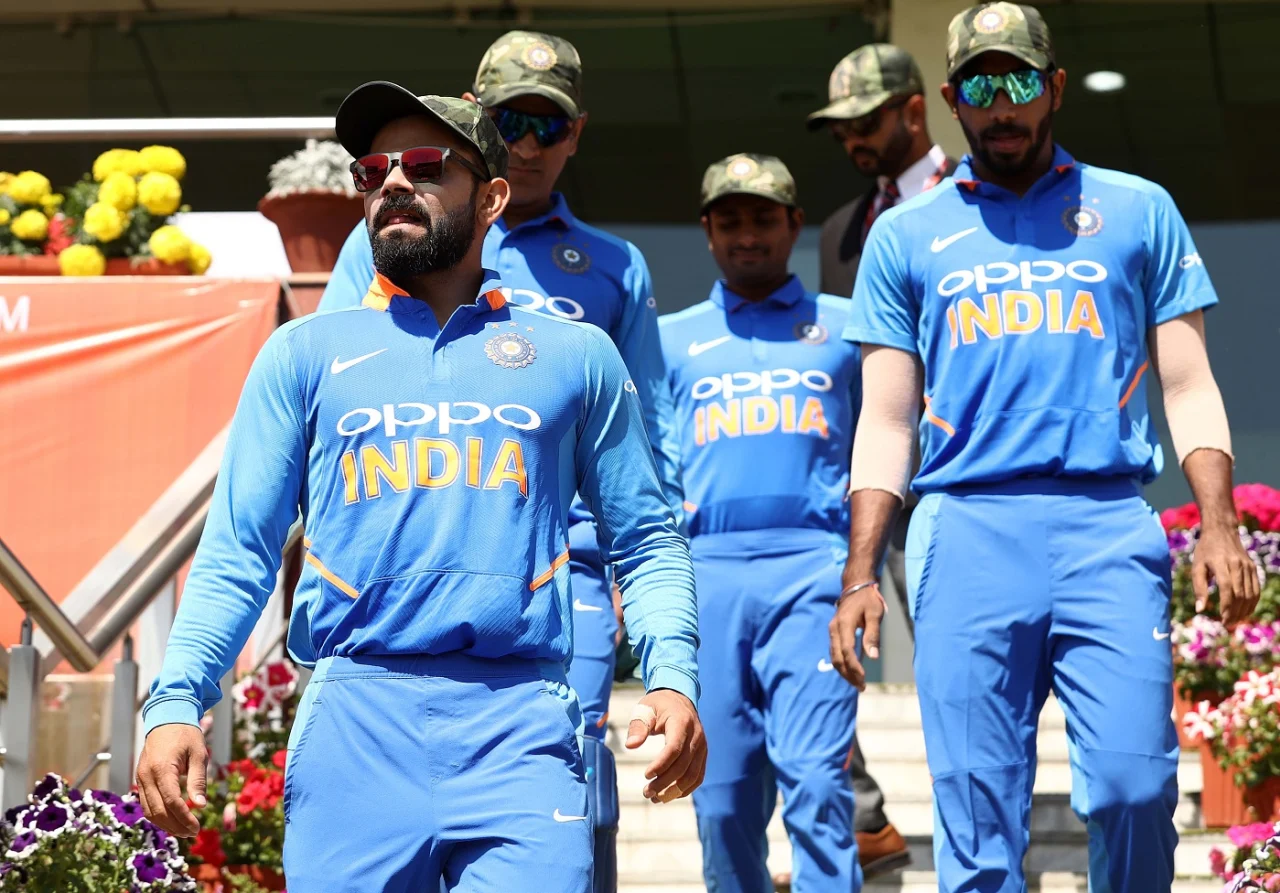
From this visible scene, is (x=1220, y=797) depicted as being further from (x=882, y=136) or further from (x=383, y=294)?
(x=383, y=294)

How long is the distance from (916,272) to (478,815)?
2075mm

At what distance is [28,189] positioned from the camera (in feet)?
26.6

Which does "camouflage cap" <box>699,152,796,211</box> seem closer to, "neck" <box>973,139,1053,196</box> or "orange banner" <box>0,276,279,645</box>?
"neck" <box>973,139,1053,196</box>

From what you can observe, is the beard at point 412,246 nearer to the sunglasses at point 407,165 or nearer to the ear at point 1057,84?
the sunglasses at point 407,165

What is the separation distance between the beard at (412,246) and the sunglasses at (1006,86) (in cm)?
171

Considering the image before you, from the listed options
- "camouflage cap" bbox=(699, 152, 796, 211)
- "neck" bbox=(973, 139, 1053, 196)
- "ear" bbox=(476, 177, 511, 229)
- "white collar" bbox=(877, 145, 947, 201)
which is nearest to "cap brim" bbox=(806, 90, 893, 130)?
"white collar" bbox=(877, 145, 947, 201)

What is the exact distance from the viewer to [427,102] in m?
3.29

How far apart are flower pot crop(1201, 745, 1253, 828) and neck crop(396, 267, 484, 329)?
418 cm

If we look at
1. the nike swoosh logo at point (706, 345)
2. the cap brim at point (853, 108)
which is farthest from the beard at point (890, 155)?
the nike swoosh logo at point (706, 345)

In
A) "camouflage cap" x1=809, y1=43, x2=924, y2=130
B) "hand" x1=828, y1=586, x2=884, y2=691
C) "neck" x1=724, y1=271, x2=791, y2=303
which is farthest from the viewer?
"camouflage cap" x1=809, y1=43, x2=924, y2=130

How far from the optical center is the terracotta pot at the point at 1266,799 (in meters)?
6.44

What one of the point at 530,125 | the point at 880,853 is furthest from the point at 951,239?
the point at 880,853

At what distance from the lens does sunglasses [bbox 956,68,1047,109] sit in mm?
4504

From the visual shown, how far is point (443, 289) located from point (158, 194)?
16.4ft
